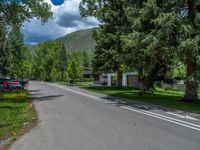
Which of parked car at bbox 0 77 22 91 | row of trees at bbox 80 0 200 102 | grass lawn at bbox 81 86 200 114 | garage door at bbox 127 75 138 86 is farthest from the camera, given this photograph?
garage door at bbox 127 75 138 86

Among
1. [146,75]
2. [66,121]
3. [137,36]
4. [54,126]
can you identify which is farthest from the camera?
[146,75]

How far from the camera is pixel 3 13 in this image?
2839 centimetres

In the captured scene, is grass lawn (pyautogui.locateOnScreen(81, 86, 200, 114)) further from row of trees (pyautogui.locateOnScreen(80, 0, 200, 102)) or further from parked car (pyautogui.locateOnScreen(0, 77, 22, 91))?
parked car (pyautogui.locateOnScreen(0, 77, 22, 91))

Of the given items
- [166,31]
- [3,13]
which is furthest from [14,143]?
[3,13]

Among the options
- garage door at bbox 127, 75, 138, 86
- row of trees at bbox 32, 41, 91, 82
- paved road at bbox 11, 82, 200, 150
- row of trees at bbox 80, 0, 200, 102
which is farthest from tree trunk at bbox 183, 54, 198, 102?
row of trees at bbox 32, 41, 91, 82

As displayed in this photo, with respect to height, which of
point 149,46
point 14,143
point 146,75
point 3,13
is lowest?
point 14,143

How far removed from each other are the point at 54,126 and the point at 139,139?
371cm

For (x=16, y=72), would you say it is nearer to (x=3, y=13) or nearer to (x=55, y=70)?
→ (x=55, y=70)

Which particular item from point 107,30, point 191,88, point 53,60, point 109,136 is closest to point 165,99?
point 191,88

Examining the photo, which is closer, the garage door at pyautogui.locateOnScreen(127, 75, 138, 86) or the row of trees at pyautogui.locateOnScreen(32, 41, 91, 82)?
the garage door at pyautogui.locateOnScreen(127, 75, 138, 86)

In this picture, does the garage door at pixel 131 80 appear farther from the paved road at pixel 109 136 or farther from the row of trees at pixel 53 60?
the row of trees at pixel 53 60

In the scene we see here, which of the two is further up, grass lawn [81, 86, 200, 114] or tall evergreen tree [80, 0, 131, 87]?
tall evergreen tree [80, 0, 131, 87]

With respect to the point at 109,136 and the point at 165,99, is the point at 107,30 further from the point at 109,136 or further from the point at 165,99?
the point at 109,136

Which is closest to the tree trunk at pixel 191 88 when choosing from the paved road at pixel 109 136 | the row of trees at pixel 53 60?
the paved road at pixel 109 136
